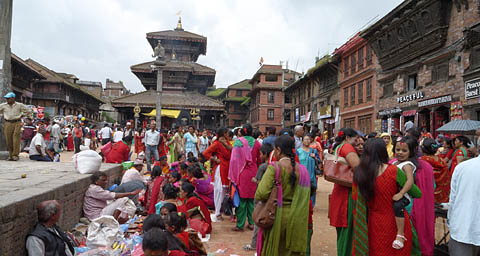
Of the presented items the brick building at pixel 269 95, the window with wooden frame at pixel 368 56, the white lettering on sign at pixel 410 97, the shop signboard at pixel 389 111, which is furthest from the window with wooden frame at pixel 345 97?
the brick building at pixel 269 95

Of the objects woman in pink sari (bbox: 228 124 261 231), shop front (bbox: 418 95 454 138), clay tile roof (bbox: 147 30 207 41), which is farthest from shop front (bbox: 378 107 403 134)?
clay tile roof (bbox: 147 30 207 41)

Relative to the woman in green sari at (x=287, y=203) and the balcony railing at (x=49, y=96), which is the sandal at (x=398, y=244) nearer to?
the woman in green sari at (x=287, y=203)

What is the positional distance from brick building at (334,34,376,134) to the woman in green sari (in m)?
20.1

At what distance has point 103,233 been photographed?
15.5 ft

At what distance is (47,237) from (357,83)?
23903 millimetres

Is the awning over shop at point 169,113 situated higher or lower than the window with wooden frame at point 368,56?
lower

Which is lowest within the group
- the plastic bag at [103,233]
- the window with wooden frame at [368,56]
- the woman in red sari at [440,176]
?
the plastic bag at [103,233]

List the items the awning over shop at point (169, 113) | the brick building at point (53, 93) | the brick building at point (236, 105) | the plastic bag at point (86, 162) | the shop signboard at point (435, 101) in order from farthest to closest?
the brick building at point (236, 105) → the brick building at point (53, 93) → the awning over shop at point (169, 113) → the shop signboard at point (435, 101) → the plastic bag at point (86, 162)

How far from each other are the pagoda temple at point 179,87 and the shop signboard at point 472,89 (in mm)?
17662

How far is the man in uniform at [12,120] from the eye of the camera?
8297mm

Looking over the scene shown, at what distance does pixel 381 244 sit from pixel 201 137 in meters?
12.5

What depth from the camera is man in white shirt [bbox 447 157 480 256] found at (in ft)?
10.3

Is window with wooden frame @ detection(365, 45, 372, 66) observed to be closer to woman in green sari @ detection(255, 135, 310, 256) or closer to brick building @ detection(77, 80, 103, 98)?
woman in green sari @ detection(255, 135, 310, 256)

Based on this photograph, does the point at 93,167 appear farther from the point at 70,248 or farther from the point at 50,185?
the point at 70,248
